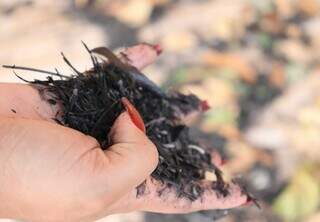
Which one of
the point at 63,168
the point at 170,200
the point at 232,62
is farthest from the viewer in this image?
the point at 232,62

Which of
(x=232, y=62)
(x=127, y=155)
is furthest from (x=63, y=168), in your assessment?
(x=232, y=62)

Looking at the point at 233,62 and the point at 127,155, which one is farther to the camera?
the point at 233,62

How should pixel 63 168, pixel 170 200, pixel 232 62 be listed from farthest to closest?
1. pixel 232 62
2. pixel 170 200
3. pixel 63 168

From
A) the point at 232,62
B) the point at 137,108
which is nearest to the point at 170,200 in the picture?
the point at 137,108

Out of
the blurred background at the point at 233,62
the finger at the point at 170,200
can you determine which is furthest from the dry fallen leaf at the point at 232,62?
the finger at the point at 170,200

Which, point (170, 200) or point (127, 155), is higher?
point (127, 155)

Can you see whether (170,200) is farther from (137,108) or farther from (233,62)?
(233,62)
